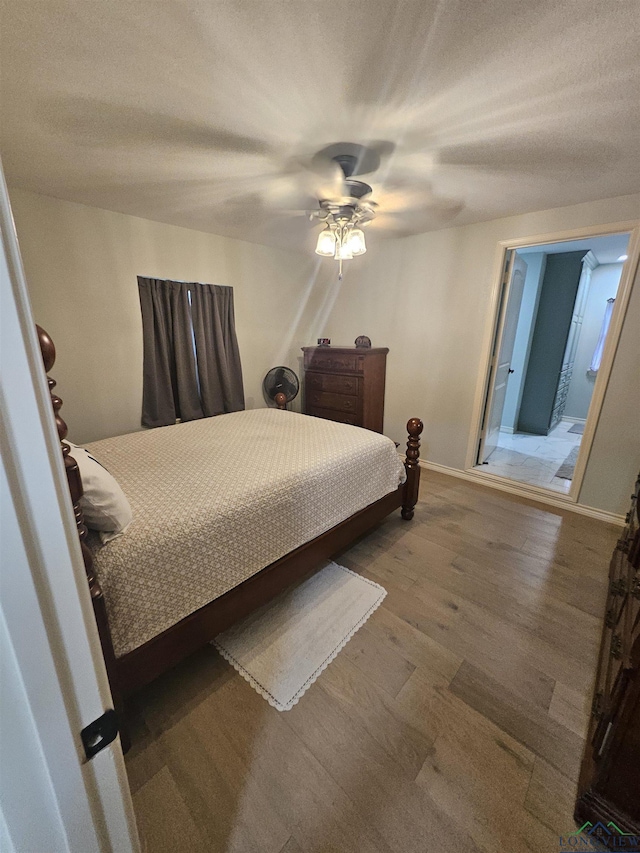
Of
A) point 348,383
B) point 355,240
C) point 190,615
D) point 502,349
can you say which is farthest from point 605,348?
point 190,615

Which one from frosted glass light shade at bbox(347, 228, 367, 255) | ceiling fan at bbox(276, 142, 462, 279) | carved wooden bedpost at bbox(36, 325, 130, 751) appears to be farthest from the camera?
frosted glass light shade at bbox(347, 228, 367, 255)

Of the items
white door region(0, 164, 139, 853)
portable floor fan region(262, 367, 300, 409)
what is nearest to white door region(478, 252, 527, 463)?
portable floor fan region(262, 367, 300, 409)

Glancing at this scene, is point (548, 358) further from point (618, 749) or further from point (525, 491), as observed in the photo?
point (618, 749)

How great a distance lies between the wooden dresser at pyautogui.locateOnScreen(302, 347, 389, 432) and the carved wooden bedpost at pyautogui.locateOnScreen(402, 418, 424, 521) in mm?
1135

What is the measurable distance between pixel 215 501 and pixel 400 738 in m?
1.10

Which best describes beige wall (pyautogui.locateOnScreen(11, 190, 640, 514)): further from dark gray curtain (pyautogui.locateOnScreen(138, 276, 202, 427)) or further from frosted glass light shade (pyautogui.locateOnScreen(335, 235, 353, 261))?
frosted glass light shade (pyautogui.locateOnScreen(335, 235, 353, 261))

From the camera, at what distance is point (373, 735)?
1216 mm

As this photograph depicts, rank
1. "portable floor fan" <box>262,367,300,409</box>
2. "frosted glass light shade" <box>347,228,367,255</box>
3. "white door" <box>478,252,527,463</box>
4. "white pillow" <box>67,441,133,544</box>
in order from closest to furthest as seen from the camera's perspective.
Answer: "white pillow" <box>67,441,133,544</box> < "frosted glass light shade" <box>347,228,367,255</box> < "white door" <box>478,252,527,463</box> < "portable floor fan" <box>262,367,300,409</box>

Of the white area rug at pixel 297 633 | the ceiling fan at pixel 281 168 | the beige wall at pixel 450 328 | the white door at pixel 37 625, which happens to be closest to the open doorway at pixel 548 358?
the beige wall at pixel 450 328

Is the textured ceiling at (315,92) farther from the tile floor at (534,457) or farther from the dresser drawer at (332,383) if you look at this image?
the tile floor at (534,457)

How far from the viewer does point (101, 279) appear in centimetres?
257

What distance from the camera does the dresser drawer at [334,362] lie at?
11.2 feet

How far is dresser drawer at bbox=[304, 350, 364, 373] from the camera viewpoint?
3.40 metres

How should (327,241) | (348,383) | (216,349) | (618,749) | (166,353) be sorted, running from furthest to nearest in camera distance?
(348,383)
(216,349)
(166,353)
(327,241)
(618,749)
